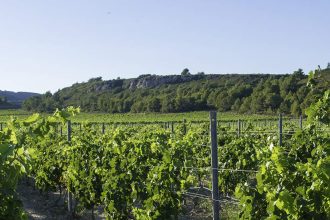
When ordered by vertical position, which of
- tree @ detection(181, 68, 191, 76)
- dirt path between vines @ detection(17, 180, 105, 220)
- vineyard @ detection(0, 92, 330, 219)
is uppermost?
tree @ detection(181, 68, 191, 76)

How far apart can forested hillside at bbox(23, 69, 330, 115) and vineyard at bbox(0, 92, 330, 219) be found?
31.2 inches

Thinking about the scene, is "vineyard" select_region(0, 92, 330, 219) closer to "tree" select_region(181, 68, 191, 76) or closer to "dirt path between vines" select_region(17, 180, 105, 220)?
"dirt path between vines" select_region(17, 180, 105, 220)

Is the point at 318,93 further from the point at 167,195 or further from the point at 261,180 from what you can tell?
the point at 167,195

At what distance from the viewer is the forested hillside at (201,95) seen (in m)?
49.3

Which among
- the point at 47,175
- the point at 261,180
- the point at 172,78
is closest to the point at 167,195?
the point at 261,180

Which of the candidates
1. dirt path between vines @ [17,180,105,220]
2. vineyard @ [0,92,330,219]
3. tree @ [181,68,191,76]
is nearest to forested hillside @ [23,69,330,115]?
tree @ [181,68,191,76]

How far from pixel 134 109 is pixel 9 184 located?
249 feet

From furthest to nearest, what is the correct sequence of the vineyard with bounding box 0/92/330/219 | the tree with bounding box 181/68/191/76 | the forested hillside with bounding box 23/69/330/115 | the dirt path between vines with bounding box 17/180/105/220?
the tree with bounding box 181/68/191/76 → the forested hillside with bounding box 23/69/330/115 → the dirt path between vines with bounding box 17/180/105/220 → the vineyard with bounding box 0/92/330/219

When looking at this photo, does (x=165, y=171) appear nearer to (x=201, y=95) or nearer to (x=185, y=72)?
(x=201, y=95)

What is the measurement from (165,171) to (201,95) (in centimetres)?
6797

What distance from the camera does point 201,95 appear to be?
242 ft

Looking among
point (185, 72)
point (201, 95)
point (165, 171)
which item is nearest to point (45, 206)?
point (165, 171)

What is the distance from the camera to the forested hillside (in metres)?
49.3

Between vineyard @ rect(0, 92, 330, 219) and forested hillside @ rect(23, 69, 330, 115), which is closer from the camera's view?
vineyard @ rect(0, 92, 330, 219)
